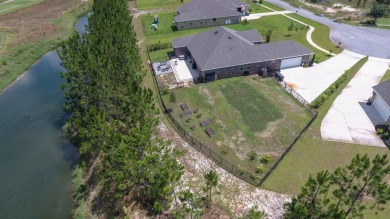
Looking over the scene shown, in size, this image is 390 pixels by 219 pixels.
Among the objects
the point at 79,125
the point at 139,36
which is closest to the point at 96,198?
the point at 79,125

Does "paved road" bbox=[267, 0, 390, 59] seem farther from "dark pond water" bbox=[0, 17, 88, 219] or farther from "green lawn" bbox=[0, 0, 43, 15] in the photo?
"green lawn" bbox=[0, 0, 43, 15]

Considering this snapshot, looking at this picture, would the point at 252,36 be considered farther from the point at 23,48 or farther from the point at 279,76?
the point at 23,48

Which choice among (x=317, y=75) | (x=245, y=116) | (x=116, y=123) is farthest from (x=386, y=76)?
(x=116, y=123)

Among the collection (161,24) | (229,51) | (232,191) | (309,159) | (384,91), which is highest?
(229,51)

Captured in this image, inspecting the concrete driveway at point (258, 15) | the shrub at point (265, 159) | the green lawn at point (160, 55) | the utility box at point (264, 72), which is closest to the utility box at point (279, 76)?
the utility box at point (264, 72)

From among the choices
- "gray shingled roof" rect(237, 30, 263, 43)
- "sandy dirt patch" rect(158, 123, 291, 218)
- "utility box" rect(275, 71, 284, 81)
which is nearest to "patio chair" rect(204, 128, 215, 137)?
"sandy dirt patch" rect(158, 123, 291, 218)

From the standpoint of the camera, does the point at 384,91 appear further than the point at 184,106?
No

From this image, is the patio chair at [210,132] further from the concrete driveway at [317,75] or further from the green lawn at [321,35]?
the green lawn at [321,35]
